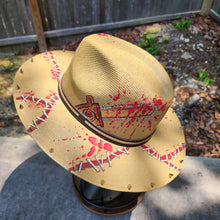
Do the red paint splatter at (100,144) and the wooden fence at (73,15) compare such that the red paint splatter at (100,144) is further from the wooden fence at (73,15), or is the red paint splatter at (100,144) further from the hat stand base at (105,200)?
the wooden fence at (73,15)

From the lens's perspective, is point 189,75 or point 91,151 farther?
point 189,75

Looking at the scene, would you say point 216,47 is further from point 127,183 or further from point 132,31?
point 127,183

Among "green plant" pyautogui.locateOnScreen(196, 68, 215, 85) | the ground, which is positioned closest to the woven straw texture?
the ground

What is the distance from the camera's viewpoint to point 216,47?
427cm

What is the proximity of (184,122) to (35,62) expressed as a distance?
8.20 feet

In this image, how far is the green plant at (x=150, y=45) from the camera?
166 inches

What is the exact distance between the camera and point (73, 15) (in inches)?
175

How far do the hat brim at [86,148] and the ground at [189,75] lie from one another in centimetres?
174

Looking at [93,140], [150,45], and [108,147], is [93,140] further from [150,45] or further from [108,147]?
[150,45]

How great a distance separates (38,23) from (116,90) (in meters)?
3.89

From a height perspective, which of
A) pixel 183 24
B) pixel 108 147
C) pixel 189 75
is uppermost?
pixel 108 147

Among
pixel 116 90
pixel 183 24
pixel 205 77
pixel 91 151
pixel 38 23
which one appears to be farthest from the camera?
pixel 183 24

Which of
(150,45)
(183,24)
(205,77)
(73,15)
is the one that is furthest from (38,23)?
(205,77)

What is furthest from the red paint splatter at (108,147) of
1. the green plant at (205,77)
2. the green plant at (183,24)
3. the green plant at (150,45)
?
the green plant at (183,24)
